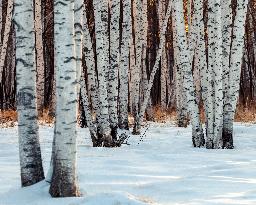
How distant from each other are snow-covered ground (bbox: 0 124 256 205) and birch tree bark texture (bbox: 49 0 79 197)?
23cm

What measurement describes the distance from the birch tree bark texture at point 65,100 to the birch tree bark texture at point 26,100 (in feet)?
2.10

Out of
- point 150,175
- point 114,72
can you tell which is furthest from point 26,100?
point 114,72

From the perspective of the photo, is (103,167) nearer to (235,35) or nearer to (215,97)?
(215,97)

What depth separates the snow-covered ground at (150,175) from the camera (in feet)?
15.3

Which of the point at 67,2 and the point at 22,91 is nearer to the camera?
the point at 67,2

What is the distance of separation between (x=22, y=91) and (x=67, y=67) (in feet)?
2.70

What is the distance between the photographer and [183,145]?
31.5 feet

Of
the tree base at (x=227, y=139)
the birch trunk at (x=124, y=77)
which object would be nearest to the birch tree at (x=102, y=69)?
the tree base at (x=227, y=139)

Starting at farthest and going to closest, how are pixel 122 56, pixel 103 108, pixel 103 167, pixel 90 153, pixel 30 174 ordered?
pixel 122 56 < pixel 103 108 < pixel 90 153 < pixel 103 167 < pixel 30 174

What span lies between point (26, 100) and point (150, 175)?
1819 millimetres

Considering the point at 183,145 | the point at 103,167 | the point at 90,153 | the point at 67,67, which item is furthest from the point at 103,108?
the point at 67,67

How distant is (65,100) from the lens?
4574 millimetres

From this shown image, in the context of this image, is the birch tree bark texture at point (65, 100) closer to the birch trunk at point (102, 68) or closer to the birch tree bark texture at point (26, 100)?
the birch tree bark texture at point (26, 100)

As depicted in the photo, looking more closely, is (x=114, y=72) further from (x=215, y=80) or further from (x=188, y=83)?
(x=215, y=80)
